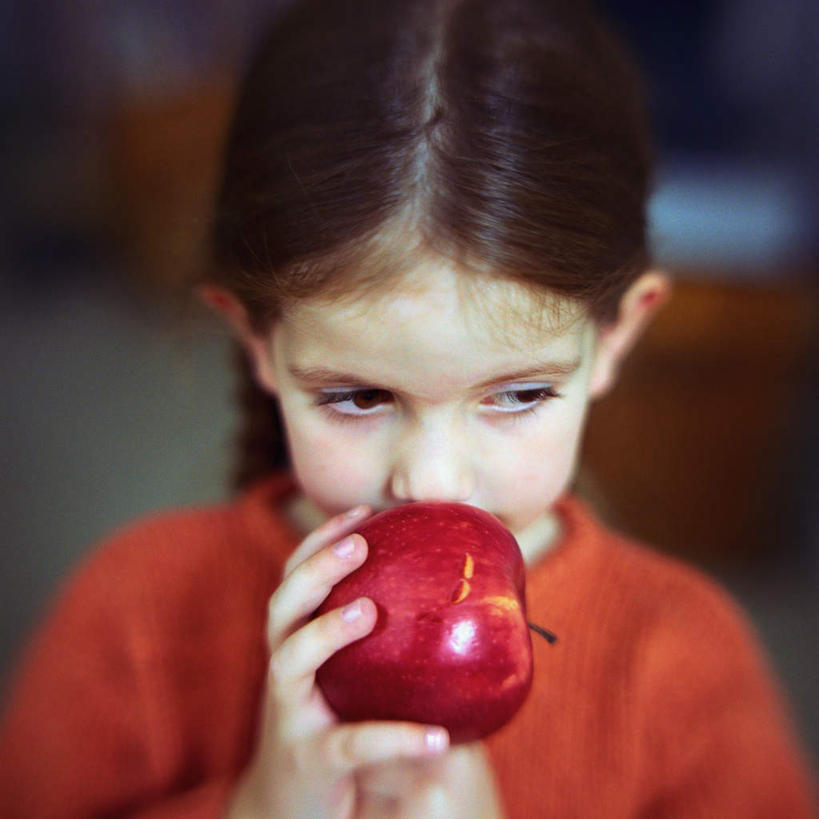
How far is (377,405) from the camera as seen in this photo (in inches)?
23.0

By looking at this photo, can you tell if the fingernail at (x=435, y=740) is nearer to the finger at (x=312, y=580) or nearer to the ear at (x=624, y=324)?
the finger at (x=312, y=580)

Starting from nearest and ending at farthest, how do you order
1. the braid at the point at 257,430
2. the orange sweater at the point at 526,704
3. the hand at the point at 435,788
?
the hand at the point at 435,788
the orange sweater at the point at 526,704
the braid at the point at 257,430

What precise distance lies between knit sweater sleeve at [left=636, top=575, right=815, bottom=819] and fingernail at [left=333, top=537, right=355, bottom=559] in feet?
1.00

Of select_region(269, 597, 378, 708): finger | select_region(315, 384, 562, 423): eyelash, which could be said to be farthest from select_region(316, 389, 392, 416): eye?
select_region(269, 597, 378, 708): finger

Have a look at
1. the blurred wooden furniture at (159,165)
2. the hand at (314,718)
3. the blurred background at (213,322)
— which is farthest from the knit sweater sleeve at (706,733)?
the blurred wooden furniture at (159,165)

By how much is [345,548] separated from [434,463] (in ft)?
0.25

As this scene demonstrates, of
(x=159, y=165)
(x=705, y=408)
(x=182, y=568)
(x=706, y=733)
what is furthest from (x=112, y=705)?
(x=159, y=165)

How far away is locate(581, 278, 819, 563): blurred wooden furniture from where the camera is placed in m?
1.51

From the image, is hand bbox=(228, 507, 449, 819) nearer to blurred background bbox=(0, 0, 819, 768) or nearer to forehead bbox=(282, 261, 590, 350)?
forehead bbox=(282, 261, 590, 350)

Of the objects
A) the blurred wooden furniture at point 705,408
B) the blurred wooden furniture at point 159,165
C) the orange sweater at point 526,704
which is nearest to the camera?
the orange sweater at point 526,704

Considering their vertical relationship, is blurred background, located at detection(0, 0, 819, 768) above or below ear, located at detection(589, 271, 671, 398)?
below

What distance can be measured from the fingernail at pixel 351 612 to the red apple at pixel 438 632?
1 centimetres

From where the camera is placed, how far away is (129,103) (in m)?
2.29

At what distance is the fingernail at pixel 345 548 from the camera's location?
0.53 m
